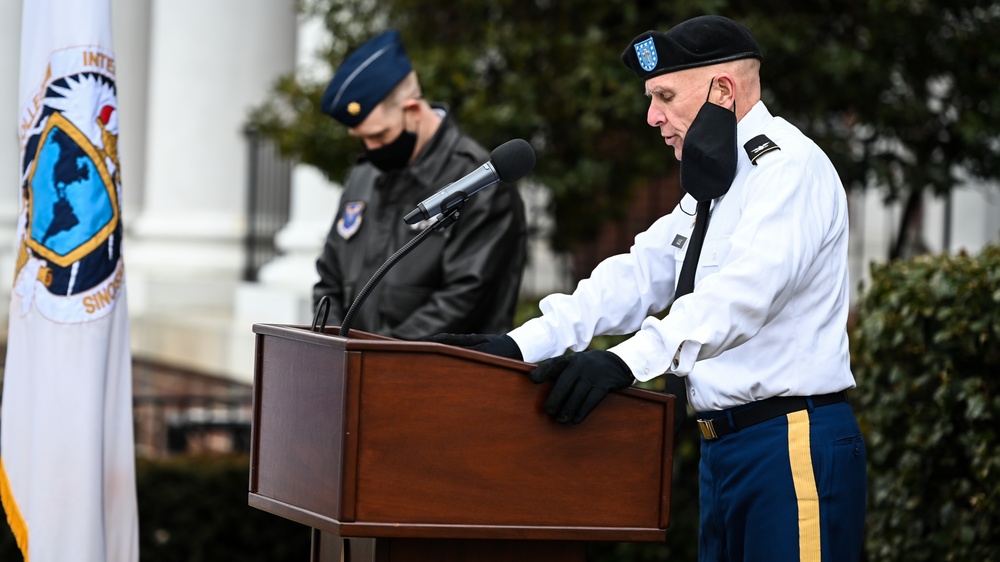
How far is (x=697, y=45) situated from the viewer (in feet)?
9.96

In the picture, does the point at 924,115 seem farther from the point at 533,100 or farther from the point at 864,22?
the point at 533,100

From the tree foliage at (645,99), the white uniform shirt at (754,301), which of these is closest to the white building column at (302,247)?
the tree foliage at (645,99)

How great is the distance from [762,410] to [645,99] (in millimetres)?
4021

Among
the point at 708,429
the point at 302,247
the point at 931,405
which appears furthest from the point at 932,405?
the point at 302,247

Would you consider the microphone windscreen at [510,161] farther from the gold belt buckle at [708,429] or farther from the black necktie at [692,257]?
the gold belt buckle at [708,429]

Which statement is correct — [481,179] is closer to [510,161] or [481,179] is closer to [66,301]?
[510,161]

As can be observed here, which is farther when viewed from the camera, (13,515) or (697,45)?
(13,515)

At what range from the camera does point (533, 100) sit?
282 inches

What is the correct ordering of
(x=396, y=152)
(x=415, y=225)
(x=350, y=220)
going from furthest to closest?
1. (x=350, y=220)
2. (x=396, y=152)
3. (x=415, y=225)

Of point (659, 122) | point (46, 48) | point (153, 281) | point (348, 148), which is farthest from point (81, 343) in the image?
point (153, 281)

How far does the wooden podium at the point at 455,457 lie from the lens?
2.61 metres

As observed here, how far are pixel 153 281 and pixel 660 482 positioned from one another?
10.3m

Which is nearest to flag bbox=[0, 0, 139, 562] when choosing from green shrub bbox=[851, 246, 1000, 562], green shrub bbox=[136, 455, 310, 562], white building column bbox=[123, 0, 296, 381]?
green shrub bbox=[851, 246, 1000, 562]

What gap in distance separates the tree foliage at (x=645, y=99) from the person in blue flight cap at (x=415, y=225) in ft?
7.25
